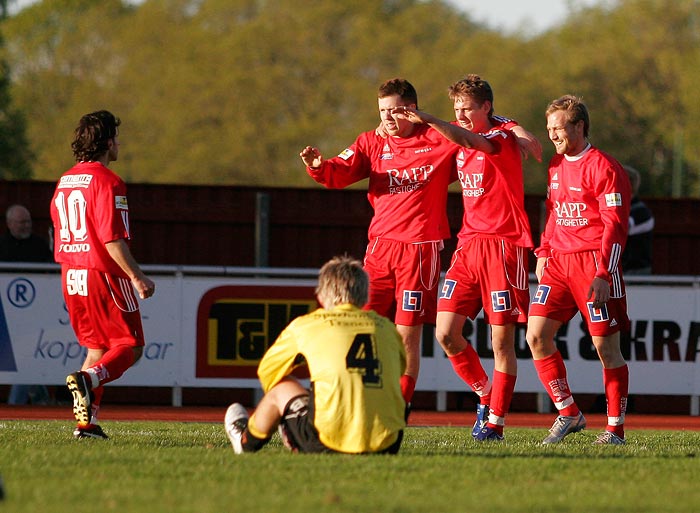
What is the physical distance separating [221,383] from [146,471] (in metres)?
6.85

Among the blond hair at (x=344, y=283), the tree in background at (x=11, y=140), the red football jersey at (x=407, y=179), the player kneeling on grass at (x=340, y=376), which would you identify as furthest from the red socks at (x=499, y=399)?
the tree in background at (x=11, y=140)

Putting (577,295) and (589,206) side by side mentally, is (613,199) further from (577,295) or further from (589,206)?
(577,295)

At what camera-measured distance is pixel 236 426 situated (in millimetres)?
7336

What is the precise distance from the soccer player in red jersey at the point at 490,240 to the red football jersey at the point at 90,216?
2292 mm

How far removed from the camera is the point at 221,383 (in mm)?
13383

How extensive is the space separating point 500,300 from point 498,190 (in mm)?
741

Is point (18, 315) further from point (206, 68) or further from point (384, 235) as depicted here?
point (206, 68)

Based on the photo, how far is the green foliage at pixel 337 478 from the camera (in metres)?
5.64

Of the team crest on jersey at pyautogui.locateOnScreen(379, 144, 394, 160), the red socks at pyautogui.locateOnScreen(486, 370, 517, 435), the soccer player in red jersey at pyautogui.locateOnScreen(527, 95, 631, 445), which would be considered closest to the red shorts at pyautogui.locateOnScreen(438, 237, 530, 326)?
the soccer player in red jersey at pyautogui.locateOnScreen(527, 95, 631, 445)

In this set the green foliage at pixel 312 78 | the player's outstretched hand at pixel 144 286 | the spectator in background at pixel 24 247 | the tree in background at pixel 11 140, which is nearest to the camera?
the player's outstretched hand at pixel 144 286

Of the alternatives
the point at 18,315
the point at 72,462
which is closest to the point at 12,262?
the point at 18,315

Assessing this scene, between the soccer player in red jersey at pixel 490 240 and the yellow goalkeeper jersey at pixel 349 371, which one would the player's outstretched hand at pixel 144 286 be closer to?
the yellow goalkeeper jersey at pixel 349 371

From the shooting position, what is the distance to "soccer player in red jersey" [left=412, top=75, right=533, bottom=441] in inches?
348

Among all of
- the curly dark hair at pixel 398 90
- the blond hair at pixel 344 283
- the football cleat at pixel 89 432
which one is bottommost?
the football cleat at pixel 89 432
